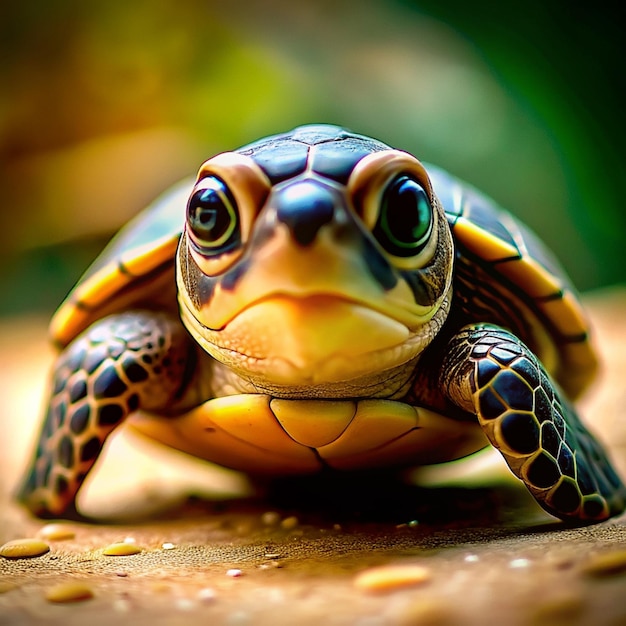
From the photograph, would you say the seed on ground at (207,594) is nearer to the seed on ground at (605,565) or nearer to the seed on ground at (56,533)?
the seed on ground at (605,565)

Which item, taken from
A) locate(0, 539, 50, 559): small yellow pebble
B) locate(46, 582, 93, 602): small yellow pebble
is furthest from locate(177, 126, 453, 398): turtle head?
locate(0, 539, 50, 559): small yellow pebble

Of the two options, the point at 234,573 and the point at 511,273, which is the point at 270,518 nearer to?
the point at 234,573

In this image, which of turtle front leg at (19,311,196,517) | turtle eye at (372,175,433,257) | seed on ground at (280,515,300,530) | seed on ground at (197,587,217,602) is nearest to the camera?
seed on ground at (197,587,217,602)

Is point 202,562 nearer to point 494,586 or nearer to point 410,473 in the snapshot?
point 494,586

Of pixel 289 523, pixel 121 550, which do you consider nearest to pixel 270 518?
pixel 289 523

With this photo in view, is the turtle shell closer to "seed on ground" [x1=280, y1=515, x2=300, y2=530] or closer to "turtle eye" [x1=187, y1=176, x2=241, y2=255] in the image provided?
"turtle eye" [x1=187, y1=176, x2=241, y2=255]

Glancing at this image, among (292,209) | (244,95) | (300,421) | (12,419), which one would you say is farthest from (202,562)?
(244,95)
